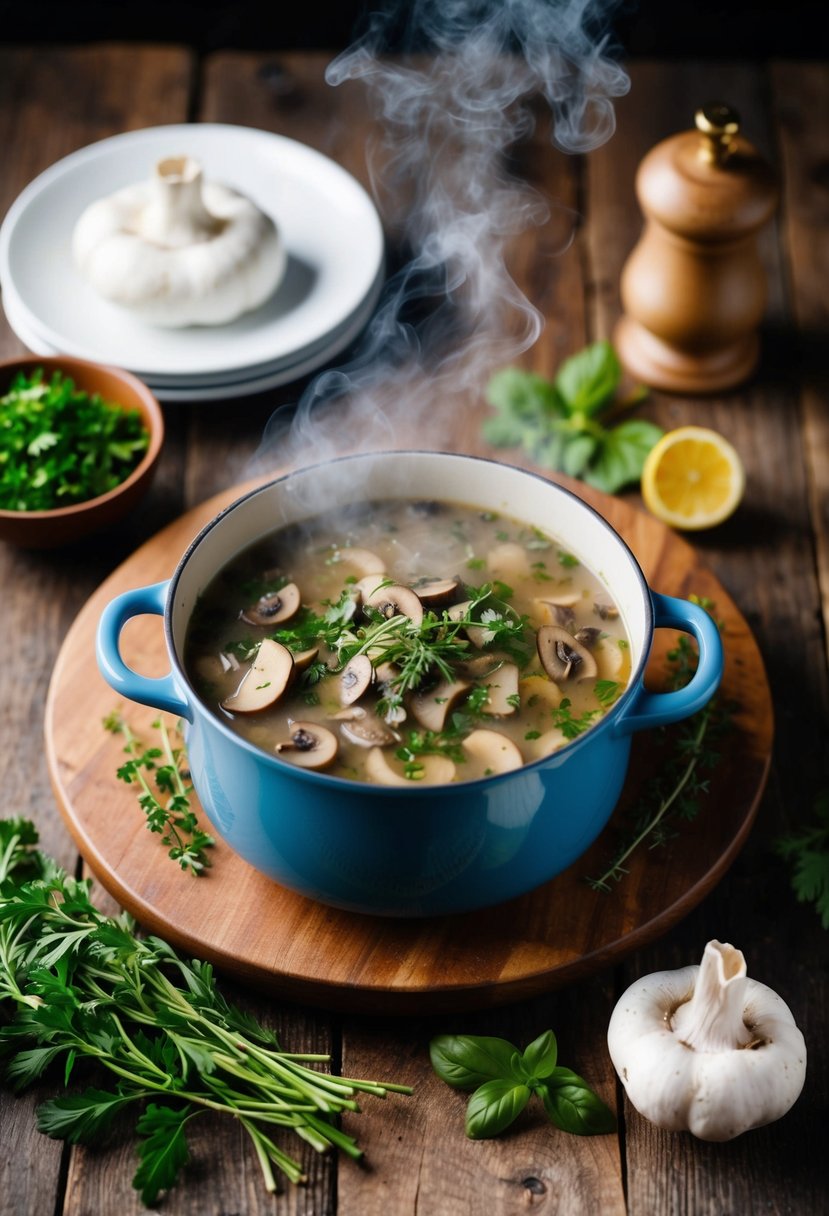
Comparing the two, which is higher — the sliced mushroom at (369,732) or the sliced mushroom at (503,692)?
the sliced mushroom at (503,692)

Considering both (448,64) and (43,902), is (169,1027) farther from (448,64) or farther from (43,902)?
(448,64)

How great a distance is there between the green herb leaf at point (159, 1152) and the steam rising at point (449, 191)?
164 cm

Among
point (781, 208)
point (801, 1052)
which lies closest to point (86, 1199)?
point (801, 1052)

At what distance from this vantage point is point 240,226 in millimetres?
3480

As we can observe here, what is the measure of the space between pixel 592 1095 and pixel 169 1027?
0.71 m

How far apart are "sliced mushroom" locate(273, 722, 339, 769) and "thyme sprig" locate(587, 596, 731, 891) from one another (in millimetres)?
538

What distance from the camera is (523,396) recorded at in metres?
3.44

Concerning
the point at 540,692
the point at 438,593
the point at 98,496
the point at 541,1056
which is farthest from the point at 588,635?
the point at 98,496

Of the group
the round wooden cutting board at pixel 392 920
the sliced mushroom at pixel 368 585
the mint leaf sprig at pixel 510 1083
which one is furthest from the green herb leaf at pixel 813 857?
the sliced mushroom at pixel 368 585

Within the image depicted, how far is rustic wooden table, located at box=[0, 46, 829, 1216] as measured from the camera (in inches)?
84.4

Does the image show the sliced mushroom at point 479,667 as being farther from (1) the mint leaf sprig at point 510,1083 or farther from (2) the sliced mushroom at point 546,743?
(1) the mint leaf sprig at point 510,1083

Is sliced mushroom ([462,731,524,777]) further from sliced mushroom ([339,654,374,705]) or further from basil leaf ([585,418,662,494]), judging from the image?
basil leaf ([585,418,662,494])

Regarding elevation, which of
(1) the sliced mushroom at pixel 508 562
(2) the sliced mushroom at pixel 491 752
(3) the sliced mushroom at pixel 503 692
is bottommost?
(1) the sliced mushroom at pixel 508 562

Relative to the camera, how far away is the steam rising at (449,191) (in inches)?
136
